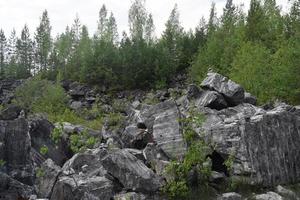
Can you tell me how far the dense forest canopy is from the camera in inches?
1303

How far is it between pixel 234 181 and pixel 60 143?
9666 mm

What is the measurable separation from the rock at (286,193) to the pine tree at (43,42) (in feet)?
295

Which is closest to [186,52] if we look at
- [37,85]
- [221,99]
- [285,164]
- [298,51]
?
[37,85]

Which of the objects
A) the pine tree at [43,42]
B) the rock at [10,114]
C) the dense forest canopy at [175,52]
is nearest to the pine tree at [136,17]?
the dense forest canopy at [175,52]

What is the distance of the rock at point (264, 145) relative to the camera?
17.8 metres

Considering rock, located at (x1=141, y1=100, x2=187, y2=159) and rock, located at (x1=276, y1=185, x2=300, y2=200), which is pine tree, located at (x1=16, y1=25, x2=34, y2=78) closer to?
rock, located at (x1=141, y1=100, x2=187, y2=159)

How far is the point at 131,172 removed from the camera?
16797 millimetres

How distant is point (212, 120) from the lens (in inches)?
824

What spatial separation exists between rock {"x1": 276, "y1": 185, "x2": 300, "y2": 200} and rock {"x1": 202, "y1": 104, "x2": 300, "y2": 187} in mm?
834

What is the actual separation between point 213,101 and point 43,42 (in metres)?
84.1

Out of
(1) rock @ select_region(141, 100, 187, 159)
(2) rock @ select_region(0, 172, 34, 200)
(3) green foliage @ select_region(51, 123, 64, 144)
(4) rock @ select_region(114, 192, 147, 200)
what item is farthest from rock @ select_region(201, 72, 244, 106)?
(2) rock @ select_region(0, 172, 34, 200)

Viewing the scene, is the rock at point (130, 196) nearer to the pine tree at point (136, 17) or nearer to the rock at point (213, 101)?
the rock at point (213, 101)

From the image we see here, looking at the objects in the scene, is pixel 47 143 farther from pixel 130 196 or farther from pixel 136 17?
pixel 136 17

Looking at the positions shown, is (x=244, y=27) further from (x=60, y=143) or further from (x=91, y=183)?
(x=91, y=183)
